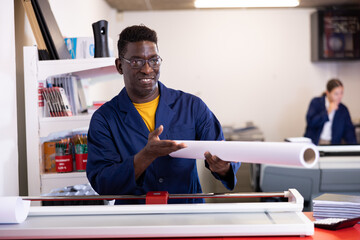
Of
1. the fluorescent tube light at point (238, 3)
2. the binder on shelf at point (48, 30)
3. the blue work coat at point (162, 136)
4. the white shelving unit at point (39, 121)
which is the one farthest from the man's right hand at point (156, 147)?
the fluorescent tube light at point (238, 3)

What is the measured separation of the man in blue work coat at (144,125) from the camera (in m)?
1.57

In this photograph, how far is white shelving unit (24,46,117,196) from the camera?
2.19m

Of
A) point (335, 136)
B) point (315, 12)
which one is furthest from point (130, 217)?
point (315, 12)

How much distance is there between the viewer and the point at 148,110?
1.75 metres

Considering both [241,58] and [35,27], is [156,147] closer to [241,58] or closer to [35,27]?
[35,27]

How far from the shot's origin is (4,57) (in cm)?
196

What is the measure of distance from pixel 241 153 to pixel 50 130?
1.31 meters

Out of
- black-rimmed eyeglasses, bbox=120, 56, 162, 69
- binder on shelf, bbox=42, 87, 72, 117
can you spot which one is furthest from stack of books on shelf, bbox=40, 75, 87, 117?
black-rimmed eyeglasses, bbox=120, 56, 162, 69

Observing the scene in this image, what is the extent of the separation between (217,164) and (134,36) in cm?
61

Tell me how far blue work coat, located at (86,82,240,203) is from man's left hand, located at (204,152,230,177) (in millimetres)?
92

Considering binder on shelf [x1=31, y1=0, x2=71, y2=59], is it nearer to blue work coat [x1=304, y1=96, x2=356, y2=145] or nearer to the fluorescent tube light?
the fluorescent tube light

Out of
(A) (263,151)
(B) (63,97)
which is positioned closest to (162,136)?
(A) (263,151)

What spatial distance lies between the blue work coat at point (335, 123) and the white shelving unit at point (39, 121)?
10.6 ft

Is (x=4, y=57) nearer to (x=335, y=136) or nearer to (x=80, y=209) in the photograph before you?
(x=80, y=209)
